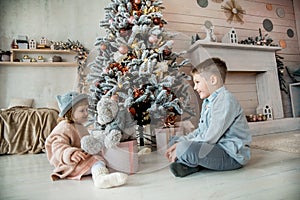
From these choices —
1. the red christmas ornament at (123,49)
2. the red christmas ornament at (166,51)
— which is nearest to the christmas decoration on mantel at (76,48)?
the red christmas ornament at (123,49)

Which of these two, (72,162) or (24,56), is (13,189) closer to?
(72,162)

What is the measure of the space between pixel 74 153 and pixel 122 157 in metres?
0.17

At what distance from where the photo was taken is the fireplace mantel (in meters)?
1.88

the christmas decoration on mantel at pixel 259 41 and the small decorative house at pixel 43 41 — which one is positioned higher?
the small decorative house at pixel 43 41

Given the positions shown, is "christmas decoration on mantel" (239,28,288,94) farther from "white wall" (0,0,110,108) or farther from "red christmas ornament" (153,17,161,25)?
"white wall" (0,0,110,108)

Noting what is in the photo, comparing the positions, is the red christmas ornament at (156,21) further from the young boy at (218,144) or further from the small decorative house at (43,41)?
the small decorative house at (43,41)

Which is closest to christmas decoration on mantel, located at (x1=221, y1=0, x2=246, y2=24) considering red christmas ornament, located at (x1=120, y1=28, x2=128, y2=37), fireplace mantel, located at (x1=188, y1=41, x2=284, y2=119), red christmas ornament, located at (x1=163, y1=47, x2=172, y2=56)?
fireplace mantel, located at (x1=188, y1=41, x2=284, y2=119)

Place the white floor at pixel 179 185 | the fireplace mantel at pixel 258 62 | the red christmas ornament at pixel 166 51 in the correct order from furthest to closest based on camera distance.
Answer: the fireplace mantel at pixel 258 62 → the red christmas ornament at pixel 166 51 → the white floor at pixel 179 185

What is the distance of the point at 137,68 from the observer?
4.18 feet

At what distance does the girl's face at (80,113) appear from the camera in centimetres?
85

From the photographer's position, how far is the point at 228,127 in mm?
770

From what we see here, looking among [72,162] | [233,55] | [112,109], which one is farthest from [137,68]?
[233,55]

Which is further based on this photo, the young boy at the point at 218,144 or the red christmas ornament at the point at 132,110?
the red christmas ornament at the point at 132,110

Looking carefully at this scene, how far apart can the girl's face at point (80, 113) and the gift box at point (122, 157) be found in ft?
0.60
